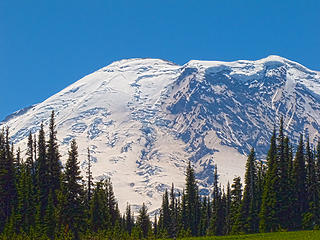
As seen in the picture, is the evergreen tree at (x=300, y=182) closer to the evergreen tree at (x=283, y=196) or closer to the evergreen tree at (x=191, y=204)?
the evergreen tree at (x=283, y=196)

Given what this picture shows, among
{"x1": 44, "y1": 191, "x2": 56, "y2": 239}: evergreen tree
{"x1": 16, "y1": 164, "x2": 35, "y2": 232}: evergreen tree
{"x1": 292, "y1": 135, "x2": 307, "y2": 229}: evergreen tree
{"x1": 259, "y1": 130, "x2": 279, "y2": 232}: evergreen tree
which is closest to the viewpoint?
{"x1": 44, "y1": 191, "x2": 56, "y2": 239}: evergreen tree

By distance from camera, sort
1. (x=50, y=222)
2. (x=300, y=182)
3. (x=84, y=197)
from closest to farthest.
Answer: (x=84, y=197), (x=50, y=222), (x=300, y=182)

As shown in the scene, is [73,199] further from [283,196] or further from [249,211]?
[249,211]

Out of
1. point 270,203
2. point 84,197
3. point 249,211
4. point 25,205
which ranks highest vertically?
point 84,197

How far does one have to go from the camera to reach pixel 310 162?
8094 centimetres

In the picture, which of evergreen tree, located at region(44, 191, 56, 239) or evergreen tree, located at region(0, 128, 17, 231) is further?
evergreen tree, located at region(0, 128, 17, 231)

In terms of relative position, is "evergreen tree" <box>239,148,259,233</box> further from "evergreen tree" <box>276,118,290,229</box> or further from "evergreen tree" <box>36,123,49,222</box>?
"evergreen tree" <box>36,123,49,222</box>

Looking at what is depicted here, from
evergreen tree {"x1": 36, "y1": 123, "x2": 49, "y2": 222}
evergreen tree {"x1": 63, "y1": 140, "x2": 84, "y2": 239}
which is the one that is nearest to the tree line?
evergreen tree {"x1": 63, "y1": 140, "x2": 84, "y2": 239}

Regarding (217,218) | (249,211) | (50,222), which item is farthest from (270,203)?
(50,222)

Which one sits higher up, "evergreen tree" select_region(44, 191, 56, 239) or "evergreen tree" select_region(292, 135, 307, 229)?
"evergreen tree" select_region(292, 135, 307, 229)

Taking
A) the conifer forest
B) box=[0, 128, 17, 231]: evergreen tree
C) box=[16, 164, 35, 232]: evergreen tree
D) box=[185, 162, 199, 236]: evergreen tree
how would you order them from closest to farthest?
1. the conifer forest
2. box=[16, 164, 35, 232]: evergreen tree
3. box=[0, 128, 17, 231]: evergreen tree
4. box=[185, 162, 199, 236]: evergreen tree

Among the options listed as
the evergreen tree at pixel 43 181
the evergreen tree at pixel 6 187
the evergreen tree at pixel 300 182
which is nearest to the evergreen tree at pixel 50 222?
the evergreen tree at pixel 43 181

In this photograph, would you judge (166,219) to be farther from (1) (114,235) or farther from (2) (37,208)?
(1) (114,235)

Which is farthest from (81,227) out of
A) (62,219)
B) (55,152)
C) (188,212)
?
(188,212)
